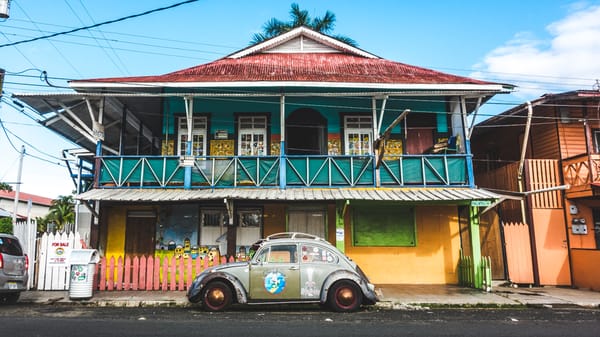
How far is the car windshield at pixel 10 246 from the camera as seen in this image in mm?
9445

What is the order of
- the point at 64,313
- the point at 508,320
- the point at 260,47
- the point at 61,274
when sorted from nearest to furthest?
1. the point at 508,320
2. the point at 64,313
3. the point at 61,274
4. the point at 260,47

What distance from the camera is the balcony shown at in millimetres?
12375

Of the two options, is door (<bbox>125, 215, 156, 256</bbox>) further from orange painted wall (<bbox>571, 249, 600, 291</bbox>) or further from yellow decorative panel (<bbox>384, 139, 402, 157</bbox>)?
orange painted wall (<bbox>571, 249, 600, 291</bbox>)

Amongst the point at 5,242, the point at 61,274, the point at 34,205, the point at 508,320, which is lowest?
the point at 508,320

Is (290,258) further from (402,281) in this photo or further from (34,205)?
(34,205)

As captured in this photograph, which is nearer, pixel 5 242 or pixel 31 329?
pixel 31 329

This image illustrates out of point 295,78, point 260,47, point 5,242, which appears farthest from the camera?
point 260,47

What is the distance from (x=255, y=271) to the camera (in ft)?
28.4

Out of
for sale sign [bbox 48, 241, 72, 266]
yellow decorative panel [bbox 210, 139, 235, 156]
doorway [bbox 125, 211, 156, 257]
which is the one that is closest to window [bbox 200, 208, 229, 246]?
doorway [bbox 125, 211, 156, 257]

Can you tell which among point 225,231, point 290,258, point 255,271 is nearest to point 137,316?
point 255,271

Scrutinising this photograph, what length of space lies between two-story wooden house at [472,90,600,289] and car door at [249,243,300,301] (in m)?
7.78

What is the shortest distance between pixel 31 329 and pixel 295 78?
907 centimetres

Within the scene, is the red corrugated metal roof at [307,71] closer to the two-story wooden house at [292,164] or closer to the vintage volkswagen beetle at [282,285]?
the two-story wooden house at [292,164]

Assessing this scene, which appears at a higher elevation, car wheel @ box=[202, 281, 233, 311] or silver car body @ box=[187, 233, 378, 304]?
silver car body @ box=[187, 233, 378, 304]
